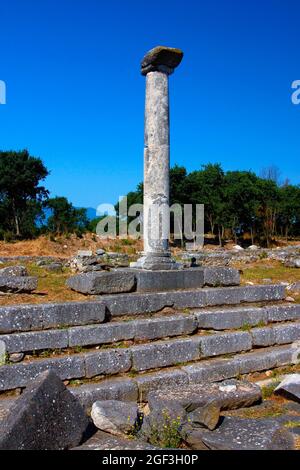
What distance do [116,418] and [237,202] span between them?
34.8 meters

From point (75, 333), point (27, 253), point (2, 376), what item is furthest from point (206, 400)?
point (27, 253)

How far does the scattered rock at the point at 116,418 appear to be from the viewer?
4414 mm

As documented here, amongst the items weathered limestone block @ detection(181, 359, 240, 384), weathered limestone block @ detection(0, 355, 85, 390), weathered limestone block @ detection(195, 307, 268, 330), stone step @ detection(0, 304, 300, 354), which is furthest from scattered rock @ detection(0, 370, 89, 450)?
weathered limestone block @ detection(195, 307, 268, 330)

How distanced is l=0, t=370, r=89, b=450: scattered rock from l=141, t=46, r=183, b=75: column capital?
22.6 feet

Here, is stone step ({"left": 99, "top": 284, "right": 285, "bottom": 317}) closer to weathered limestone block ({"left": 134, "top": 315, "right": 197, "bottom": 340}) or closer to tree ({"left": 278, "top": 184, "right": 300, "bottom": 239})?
weathered limestone block ({"left": 134, "top": 315, "right": 197, "bottom": 340})

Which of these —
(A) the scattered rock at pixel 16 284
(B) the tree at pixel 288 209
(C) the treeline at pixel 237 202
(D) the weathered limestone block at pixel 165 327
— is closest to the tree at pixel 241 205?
(C) the treeline at pixel 237 202

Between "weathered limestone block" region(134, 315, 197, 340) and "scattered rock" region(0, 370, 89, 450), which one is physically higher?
"weathered limestone block" region(134, 315, 197, 340)

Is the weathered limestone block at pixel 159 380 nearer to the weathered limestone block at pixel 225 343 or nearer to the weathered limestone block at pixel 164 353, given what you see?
the weathered limestone block at pixel 164 353

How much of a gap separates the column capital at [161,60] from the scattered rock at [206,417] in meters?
6.93

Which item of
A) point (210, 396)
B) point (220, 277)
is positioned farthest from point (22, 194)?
point (210, 396)

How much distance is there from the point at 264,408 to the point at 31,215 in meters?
30.3

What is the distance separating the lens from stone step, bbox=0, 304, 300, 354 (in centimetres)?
567

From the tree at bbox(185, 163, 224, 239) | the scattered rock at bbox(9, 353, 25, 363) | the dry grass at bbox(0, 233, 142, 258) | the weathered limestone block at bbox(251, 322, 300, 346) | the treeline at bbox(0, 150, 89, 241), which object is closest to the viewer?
the scattered rock at bbox(9, 353, 25, 363)
